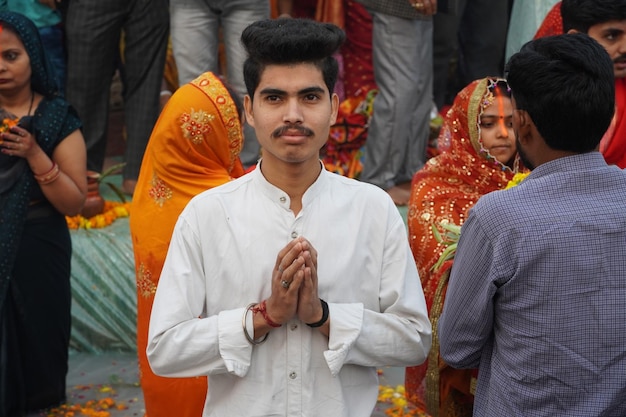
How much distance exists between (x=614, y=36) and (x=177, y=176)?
1896 mm

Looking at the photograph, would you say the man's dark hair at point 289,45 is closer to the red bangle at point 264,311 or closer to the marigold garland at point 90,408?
the red bangle at point 264,311

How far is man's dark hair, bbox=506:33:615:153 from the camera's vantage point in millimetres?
2822

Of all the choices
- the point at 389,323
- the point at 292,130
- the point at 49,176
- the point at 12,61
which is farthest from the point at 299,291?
the point at 12,61

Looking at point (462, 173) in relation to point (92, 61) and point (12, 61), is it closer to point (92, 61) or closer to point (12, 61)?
point (12, 61)

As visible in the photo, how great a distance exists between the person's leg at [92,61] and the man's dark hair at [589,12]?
3.33m

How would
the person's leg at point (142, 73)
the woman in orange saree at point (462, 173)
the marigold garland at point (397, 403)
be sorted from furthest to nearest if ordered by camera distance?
the person's leg at point (142, 73), the marigold garland at point (397, 403), the woman in orange saree at point (462, 173)

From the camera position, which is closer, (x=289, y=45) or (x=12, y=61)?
(x=289, y=45)

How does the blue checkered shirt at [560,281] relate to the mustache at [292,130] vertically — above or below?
below

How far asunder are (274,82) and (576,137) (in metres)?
0.84

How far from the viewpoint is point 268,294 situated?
2.97 metres

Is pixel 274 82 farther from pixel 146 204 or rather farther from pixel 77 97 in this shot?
pixel 77 97

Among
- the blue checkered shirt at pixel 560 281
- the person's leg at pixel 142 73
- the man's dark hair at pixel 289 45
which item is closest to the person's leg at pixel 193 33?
the person's leg at pixel 142 73

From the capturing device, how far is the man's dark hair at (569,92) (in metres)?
2.82

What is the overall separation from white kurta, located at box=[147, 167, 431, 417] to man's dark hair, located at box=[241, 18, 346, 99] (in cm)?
30
